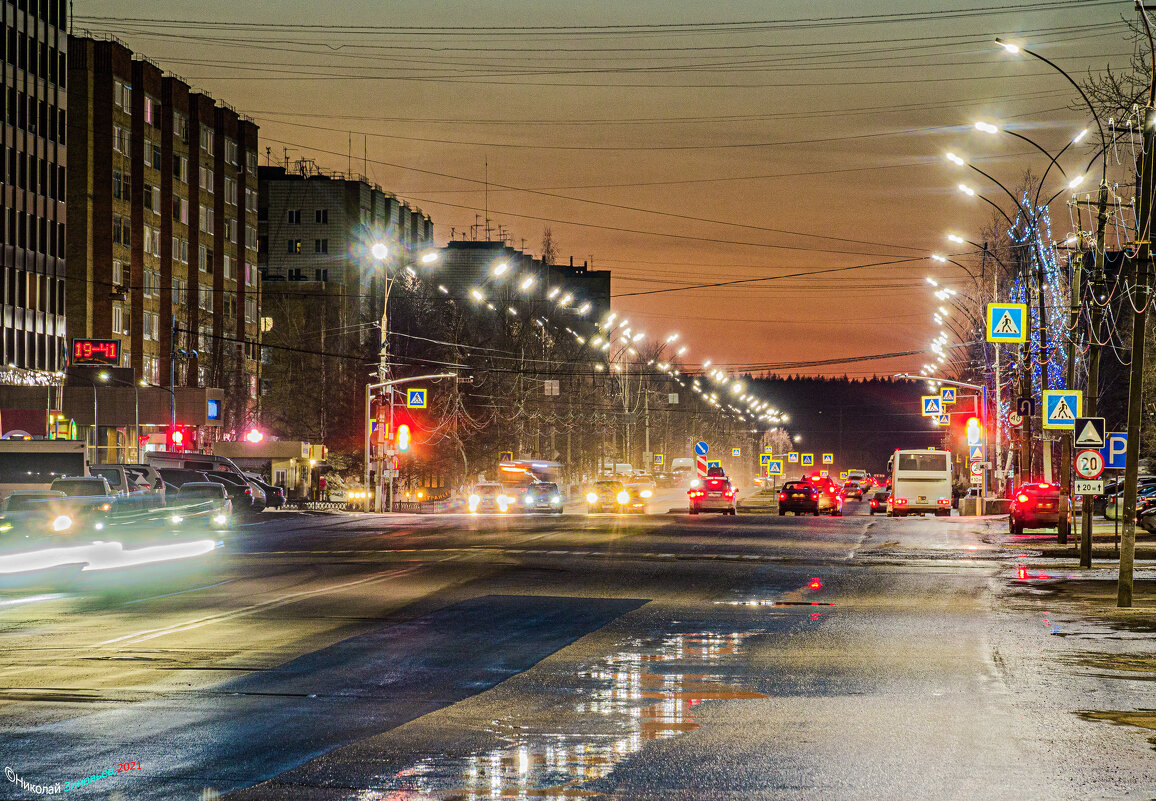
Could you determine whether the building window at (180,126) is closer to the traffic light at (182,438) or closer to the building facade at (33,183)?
the building facade at (33,183)

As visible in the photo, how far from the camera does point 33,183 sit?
7362 centimetres

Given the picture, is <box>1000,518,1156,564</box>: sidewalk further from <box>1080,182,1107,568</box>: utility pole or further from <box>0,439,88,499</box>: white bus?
<box>0,439,88,499</box>: white bus

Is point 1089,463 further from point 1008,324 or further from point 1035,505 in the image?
point 1035,505

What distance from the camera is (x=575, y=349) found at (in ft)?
383

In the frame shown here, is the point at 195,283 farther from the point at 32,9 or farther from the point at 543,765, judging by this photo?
the point at 543,765

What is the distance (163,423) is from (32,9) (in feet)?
79.0

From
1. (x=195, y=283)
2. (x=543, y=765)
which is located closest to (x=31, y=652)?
(x=543, y=765)

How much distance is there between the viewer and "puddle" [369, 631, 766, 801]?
27.1ft

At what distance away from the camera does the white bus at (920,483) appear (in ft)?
206

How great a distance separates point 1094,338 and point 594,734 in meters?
21.9

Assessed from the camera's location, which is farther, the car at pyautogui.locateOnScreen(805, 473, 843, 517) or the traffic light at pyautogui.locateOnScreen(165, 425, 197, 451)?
the traffic light at pyautogui.locateOnScreen(165, 425, 197, 451)

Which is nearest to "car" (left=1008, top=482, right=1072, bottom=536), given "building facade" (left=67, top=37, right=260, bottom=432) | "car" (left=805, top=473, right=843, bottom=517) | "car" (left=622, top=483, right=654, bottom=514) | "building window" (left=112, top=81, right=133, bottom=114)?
"car" (left=805, top=473, right=843, bottom=517)

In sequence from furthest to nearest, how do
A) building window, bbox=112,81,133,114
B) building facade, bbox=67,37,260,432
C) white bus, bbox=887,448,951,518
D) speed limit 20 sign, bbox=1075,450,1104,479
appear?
1. building window, bbox=112,81,133,114
2. building facade, bbox=67,37,260,432
3. white bus, bbox=887,448,951,518
4. speed limit 20 sign, bbox=1075,450,1104,479

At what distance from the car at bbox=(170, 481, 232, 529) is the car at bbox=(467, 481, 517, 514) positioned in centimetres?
1624
